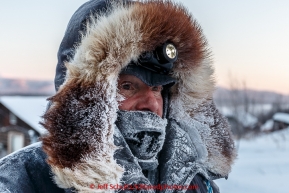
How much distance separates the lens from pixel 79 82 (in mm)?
1457

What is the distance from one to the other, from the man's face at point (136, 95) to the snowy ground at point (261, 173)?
389 cm

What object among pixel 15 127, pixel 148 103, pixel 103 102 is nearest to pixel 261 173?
pixel 148 103

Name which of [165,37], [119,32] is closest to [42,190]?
[119,32]

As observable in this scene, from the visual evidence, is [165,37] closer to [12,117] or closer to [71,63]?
[71,63]

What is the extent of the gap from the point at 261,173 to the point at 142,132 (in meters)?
5.94

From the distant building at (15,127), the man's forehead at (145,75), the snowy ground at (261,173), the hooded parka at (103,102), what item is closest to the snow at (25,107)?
the distant building at (15,127)

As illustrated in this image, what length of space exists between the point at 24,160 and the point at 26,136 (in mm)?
17249

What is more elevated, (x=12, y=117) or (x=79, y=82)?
(x=79, y=82)

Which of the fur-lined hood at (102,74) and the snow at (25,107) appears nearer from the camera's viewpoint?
the fur-lined hood at (102,74)

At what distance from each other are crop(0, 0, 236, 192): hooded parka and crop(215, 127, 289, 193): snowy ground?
3668mm

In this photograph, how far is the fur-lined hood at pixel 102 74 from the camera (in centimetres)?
140

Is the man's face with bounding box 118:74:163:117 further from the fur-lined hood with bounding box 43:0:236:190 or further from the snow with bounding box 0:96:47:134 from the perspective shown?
the snow with bounding box 0:96:47:134

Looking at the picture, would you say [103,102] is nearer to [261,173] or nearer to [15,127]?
[261,173]

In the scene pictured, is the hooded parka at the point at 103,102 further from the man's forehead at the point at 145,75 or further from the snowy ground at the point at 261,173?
the snowy ground at the point at 261,173
